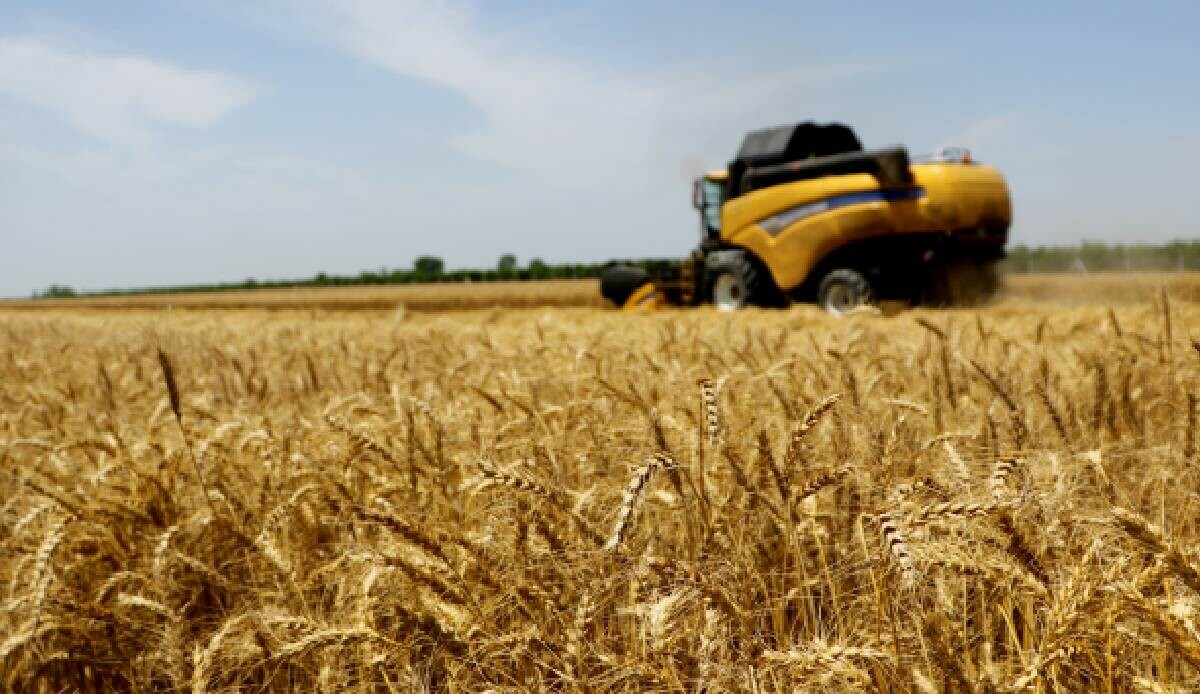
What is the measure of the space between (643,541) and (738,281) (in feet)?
32.4

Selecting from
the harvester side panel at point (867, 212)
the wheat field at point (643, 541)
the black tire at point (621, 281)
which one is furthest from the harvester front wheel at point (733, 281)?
the wheat field at point (643, 541)

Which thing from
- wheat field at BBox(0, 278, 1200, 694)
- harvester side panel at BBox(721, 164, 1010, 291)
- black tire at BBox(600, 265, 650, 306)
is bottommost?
wheat field at BBox(0, 278, 1200, 694)

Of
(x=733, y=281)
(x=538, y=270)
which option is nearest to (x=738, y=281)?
(x=733, y=281)

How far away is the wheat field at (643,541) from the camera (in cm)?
115

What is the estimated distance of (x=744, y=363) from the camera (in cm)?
331

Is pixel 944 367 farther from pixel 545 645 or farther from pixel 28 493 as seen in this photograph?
pixel 28 493

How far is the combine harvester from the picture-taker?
31.9ft

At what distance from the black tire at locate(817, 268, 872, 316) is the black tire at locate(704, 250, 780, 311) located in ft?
3.40

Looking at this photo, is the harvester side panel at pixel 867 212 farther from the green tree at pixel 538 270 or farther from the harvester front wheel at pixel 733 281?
the green tree at pixel 538 270

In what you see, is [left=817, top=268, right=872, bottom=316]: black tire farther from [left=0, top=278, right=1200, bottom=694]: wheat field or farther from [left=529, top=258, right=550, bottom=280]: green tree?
[left=529, top=258, right=550, bottom=280]: green tree

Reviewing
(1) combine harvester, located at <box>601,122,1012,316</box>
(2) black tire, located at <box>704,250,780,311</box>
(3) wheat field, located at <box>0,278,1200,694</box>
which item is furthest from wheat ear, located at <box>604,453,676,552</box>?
(2) black tire, located at <box>704,250,780,311</box>

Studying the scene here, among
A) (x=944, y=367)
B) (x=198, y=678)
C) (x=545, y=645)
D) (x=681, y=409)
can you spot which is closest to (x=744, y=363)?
(x=944, y=367)

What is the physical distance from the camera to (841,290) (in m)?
10.2

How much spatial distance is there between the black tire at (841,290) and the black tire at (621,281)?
4158 millimetres
